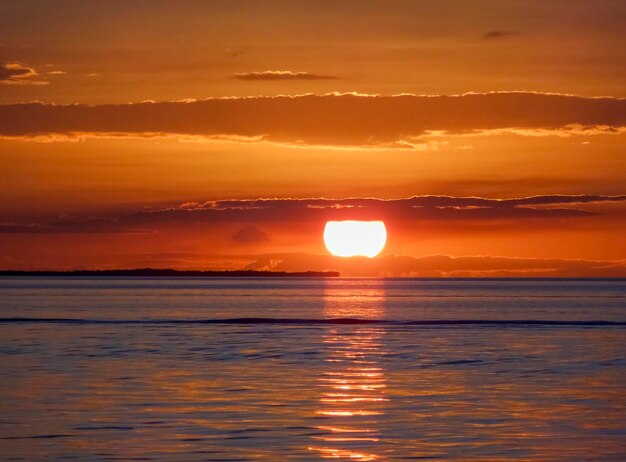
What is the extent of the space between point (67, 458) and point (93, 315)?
73.7 metres

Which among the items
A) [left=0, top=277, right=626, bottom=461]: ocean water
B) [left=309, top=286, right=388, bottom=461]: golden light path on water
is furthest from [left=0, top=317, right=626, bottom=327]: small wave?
[left=309, top=286, right=388, bottom=461]: golden light path on water

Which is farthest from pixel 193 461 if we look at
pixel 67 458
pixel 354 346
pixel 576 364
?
pixel 354 346

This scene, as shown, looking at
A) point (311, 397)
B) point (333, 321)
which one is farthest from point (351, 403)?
point (333, 321)

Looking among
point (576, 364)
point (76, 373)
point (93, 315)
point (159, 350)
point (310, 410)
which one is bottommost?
point (310, 410)

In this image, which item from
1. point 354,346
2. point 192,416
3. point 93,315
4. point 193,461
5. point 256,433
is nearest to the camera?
point 193,461

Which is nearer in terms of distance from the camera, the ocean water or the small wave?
the ocean water

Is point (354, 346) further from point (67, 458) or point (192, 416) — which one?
point (67, 458)

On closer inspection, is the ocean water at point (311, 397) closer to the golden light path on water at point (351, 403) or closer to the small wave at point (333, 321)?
the golden light path on water at point (351, 403)

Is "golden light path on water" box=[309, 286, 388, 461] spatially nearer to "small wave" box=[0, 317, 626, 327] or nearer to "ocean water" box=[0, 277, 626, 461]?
"ocean water" box=[0, 277, 626, 461]

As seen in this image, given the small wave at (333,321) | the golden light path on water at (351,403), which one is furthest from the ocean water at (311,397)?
the small wave at (333,321)

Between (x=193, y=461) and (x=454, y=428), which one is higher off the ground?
(x=454, y=428)

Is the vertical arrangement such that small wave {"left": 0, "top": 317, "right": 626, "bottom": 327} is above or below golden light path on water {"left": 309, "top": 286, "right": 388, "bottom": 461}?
above

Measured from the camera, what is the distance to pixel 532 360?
158 feet

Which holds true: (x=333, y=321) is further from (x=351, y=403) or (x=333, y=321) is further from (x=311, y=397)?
(x=351, y=403)
